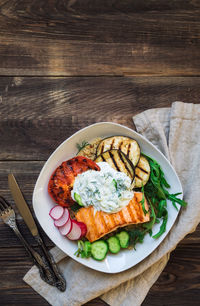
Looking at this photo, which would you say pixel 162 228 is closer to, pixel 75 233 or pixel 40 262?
pixel 75 233

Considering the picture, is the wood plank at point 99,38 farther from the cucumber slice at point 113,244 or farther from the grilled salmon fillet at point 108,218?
the cucumber slice at point 113,244

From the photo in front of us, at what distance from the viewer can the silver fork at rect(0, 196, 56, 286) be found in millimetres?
2676

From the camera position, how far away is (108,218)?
2.61 metres

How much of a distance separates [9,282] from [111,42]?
2308 millimetres

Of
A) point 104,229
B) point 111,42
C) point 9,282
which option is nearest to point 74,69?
point 111,42

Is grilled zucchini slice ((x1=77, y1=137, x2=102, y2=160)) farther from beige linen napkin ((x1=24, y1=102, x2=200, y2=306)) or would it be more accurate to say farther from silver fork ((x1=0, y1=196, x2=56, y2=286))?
silver fork ((x1=0, y1=196, x2=56, y2=286))

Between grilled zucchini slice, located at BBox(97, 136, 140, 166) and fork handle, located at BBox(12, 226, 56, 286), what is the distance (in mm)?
961

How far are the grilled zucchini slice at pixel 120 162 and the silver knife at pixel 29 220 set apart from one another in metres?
0.78

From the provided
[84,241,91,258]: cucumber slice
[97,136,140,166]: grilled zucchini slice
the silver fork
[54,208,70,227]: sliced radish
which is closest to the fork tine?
the silver fork

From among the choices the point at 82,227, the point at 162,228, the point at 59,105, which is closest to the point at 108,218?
the point at 82,227

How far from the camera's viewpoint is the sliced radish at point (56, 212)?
8.57 ft

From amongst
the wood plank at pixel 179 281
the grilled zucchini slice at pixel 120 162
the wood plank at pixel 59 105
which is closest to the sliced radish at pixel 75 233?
the grilled zucchini slice at pixel 120 162

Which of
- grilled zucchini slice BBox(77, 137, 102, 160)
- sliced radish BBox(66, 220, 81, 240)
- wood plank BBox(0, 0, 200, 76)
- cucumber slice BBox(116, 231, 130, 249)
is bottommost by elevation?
cucumber slice BBox(116, 231, 130, 249)

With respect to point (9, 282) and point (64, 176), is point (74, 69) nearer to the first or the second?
point (64, 176)
